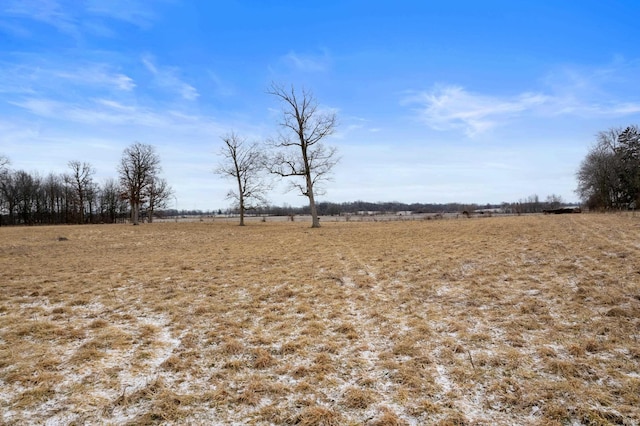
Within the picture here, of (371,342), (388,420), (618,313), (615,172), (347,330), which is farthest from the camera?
(615,172)

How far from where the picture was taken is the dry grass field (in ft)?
10.8

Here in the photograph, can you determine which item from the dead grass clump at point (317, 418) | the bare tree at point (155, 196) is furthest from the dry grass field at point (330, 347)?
the bare tree at point (155, 196)

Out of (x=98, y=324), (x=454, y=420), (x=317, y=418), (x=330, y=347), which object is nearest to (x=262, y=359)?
(x=330, y=347)

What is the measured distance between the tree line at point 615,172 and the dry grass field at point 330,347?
2113 inches

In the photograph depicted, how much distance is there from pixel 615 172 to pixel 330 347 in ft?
216

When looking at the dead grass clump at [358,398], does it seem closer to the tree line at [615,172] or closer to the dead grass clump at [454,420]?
the dead grass clump at [454,420]

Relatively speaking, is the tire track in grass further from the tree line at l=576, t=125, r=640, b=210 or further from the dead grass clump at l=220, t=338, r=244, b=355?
the tree line at l=576, t=125, r=640, b=210

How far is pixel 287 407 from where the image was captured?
11.0ft

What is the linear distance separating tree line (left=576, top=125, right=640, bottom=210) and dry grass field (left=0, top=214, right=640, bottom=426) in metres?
53.7

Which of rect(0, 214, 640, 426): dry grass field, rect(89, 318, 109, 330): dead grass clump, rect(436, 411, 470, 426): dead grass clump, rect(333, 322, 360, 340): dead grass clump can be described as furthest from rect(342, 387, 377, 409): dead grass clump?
rect(89, 318, 109, 330): dead grass clump

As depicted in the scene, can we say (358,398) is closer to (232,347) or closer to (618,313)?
(232,347)

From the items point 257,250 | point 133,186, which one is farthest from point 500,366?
point 133,186

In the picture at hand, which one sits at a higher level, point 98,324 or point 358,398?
point 98,324

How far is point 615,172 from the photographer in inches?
2026
